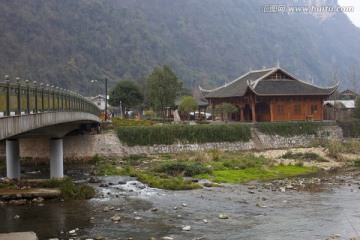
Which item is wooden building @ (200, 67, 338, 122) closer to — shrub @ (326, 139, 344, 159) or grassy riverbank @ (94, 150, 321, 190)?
shrub @ (326, 139, 344, 159)

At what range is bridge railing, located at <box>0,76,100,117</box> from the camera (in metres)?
17.4

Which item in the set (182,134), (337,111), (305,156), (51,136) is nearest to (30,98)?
(51,136)

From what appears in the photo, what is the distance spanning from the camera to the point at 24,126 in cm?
1903

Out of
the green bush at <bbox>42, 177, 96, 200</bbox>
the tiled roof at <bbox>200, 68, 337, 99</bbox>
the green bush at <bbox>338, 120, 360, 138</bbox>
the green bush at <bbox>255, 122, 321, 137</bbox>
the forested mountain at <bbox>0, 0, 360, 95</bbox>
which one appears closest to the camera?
the green bush at <bbox>42, 177, 96, 200</bbox>

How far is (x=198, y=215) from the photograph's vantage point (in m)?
24.0

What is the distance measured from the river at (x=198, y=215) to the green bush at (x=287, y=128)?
2594 cm

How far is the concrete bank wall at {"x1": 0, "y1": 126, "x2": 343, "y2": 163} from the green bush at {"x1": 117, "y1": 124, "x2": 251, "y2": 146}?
0.62 m

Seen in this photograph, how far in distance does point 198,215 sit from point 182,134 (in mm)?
29682

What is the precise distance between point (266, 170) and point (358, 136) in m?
26.8

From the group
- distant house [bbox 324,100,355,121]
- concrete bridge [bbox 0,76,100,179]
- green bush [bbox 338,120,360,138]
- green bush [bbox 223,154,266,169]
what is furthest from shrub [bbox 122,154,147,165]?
distant house [bbox 324,100,355,121]

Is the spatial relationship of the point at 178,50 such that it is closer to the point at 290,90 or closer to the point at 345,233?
the point at 290,90

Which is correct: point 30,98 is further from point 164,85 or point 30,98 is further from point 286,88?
point 164,85

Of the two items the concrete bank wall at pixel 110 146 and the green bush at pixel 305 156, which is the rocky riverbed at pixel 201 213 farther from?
the concrete bank wall at pixel 110 146

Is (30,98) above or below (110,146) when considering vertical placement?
above
